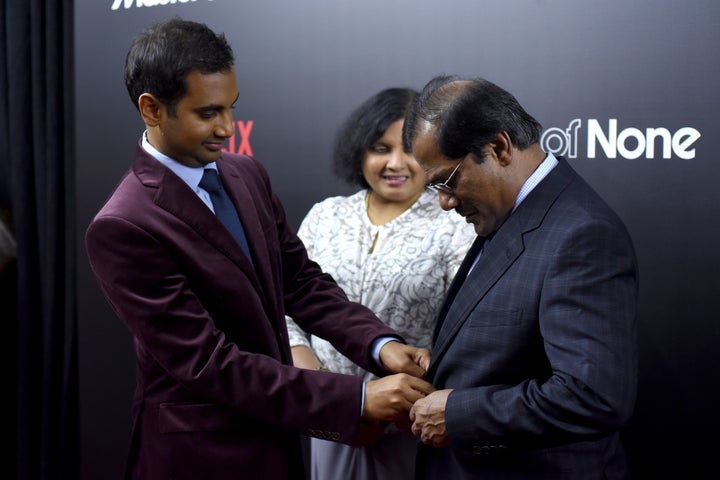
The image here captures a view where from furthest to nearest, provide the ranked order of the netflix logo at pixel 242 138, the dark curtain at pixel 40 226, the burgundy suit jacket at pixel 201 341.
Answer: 1. the dark curtain at pixel 40 226
2. the netflix logo at pixel 242 138
3. the burgundy suit jacket at pixel 201 341

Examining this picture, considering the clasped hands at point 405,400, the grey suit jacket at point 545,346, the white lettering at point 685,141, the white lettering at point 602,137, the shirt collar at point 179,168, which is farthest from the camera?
the white lettering at point 602,137

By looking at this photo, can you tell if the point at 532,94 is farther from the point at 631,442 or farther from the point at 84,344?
the point at 84,344

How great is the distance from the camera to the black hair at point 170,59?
1.79 meters

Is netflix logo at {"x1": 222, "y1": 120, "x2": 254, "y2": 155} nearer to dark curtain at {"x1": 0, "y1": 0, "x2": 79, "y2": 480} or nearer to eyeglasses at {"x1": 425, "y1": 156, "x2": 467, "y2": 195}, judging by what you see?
dark curtain at {"x1": 0, "y1": 0, "x2": 79, "y2": 480}

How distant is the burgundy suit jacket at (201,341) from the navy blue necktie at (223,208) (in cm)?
2

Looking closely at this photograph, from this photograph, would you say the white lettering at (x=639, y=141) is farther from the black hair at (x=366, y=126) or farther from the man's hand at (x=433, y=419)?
the man's hand at (x=433, y=419)

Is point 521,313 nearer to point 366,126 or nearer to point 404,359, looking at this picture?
point 404,359

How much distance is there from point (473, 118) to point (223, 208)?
2.07 feet

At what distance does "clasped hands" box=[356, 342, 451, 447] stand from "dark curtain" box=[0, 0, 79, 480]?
225 cm

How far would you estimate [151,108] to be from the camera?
1.83m

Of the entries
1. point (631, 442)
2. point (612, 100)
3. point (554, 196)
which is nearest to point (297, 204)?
point (612, 100)

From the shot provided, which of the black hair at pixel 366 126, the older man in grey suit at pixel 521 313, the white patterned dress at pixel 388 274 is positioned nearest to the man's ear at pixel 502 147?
the older man in grey suit at pixel 521 313

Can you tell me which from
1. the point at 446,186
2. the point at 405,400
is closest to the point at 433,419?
the point at 405,400

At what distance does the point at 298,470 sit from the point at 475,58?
139 centimetres
